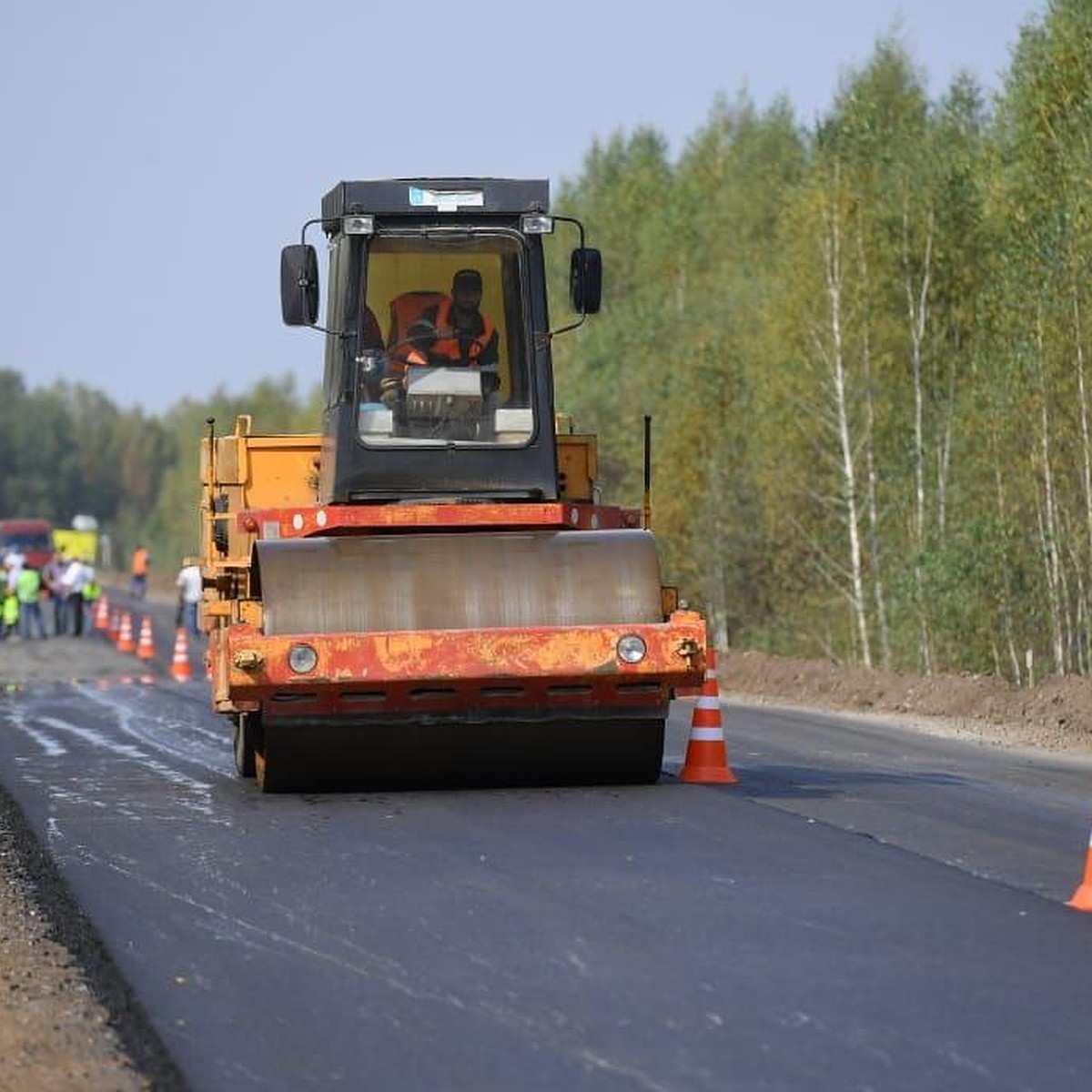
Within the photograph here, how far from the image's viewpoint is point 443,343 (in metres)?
15.0

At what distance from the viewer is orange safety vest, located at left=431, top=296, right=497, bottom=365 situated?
1503cm

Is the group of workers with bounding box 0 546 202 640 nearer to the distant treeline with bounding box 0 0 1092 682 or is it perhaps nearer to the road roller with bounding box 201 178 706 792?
the distant treeline with bounding box 0 0 1092 682

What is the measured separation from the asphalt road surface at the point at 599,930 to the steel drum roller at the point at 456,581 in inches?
40.5

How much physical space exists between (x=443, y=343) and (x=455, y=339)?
8 cm

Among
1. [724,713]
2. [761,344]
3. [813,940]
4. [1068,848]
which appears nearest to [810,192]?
[761,344]

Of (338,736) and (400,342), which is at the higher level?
(400,342)

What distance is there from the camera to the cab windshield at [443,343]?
15.0 meters

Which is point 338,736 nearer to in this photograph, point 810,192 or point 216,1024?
point 216,1024

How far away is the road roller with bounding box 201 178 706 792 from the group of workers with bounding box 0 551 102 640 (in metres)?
31.5

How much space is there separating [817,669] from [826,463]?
42.0 ft

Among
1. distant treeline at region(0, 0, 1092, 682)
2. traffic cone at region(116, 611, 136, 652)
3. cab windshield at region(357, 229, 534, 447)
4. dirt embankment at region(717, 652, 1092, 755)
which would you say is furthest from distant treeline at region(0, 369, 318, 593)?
cab windshield at region(357, 229, 534, 447)

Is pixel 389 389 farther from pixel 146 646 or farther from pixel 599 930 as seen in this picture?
pixel 146 646

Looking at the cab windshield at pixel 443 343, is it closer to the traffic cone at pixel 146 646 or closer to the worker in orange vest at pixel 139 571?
the traffic cone at pixel 146 646

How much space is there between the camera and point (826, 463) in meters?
42.0
